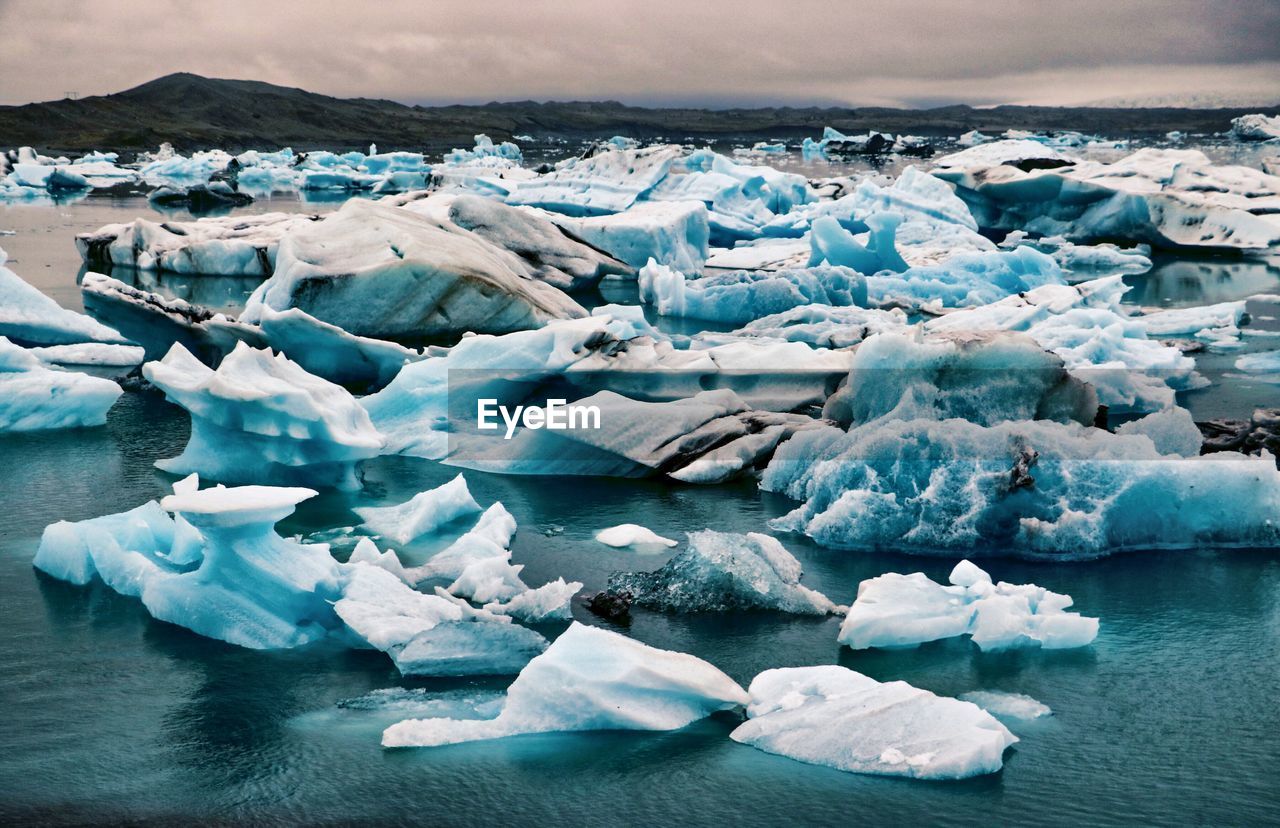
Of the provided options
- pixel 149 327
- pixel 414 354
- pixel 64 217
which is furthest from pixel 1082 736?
pixel 64 217

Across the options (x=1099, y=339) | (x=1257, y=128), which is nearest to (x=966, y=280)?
(x=1099, y=339)

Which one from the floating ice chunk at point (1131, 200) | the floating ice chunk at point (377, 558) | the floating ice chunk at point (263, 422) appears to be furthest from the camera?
the floating ice chunk at point (1131, 200)

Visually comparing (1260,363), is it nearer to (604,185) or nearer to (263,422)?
(263,422)

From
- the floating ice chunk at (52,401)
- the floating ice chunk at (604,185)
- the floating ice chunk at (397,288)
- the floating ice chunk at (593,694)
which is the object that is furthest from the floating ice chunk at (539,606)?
the floating ice chunk at (604,185)

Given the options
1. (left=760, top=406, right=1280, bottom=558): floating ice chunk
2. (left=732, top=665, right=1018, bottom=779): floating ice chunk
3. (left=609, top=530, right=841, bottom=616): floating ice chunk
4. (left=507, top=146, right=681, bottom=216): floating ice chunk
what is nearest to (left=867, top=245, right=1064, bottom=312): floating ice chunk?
(left=507, top=146, right=681, bottom=216): floating ice chunk

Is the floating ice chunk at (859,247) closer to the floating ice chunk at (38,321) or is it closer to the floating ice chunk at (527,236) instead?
the floating ice chunk at (527,236)

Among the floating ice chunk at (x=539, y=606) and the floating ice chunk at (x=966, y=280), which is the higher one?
the floating ice chunk at (x=966, y=280)
